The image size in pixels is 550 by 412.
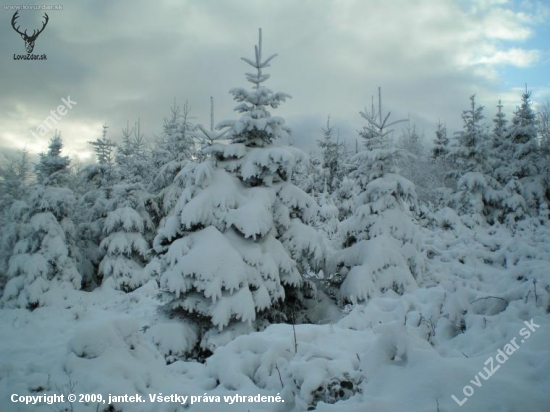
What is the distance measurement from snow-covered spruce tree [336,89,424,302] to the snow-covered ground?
12.6 ft

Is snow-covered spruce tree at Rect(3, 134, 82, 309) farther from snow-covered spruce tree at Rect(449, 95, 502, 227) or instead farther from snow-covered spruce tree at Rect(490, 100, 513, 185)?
snow-covered spruce tree at Rect(490, 100, 513, 185)

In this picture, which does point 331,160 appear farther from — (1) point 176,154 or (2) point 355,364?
(2) point 355,364

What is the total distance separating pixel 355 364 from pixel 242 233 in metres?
5.92

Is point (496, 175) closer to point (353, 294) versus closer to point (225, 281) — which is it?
point (353, 294)

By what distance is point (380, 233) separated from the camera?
39.0ft

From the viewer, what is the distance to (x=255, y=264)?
9.39 meters

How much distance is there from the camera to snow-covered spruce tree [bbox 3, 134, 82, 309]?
59.0ft

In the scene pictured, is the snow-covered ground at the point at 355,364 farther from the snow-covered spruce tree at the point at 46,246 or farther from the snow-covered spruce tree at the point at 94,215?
the snow-covered spruce tree at the point at 94,215

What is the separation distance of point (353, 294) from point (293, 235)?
275 centimetres

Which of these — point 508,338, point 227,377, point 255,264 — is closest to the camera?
point 508,338

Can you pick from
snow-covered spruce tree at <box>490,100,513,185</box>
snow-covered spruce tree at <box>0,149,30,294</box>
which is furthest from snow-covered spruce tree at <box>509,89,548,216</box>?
snow-covered spruce tree at <box>0,149,30,294</box>

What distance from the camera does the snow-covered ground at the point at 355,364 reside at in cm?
345

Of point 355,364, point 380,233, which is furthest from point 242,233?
point 355,364

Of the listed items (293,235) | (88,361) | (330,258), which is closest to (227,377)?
(88,361)
